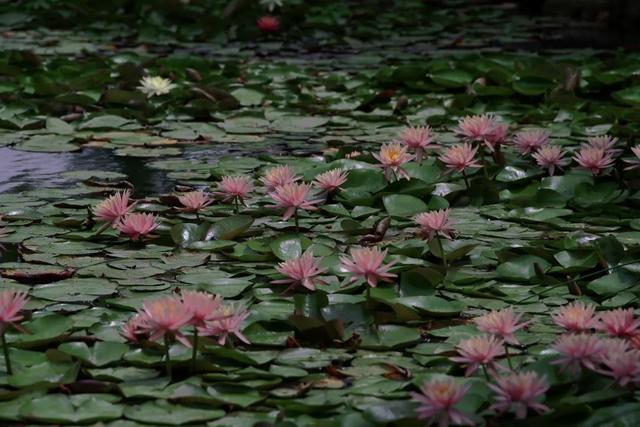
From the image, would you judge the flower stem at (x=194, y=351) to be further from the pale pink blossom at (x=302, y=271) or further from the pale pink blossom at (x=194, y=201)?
the pale pink blossom at (x=194, y=201)

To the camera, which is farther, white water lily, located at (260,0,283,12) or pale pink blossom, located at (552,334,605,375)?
white water lily, located at (260,0,283,12)

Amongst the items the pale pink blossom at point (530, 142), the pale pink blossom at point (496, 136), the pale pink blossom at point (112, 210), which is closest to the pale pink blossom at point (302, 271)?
the pale pink blossom at point (112, 210)

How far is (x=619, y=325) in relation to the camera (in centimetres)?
198

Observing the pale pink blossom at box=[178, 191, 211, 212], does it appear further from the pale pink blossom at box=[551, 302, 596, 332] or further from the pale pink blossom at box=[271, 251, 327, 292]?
the pale pink blossom at box=[551, 302, 596, 332]

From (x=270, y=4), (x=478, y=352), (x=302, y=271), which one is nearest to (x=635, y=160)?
(x=302, y=271)

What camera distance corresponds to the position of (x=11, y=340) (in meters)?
2.19

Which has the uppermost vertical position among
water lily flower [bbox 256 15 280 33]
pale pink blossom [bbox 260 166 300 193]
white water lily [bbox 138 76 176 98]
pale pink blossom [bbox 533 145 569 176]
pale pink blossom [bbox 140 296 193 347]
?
pale pink blossom [bbox 140 296 193 347]

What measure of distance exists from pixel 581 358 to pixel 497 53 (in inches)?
173

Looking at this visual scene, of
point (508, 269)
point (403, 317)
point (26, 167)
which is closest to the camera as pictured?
point (403, 317)

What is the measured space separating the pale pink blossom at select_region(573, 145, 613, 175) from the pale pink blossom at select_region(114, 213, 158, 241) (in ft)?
3.90

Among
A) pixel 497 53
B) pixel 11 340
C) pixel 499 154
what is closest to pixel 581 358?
pixel 11 340

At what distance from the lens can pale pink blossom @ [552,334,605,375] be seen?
1.87m

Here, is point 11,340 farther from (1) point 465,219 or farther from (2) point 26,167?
(2) point 26,167

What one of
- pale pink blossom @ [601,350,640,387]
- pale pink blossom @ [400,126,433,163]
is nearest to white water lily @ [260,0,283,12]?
pale pink blossom @ [400,126,433,163]
